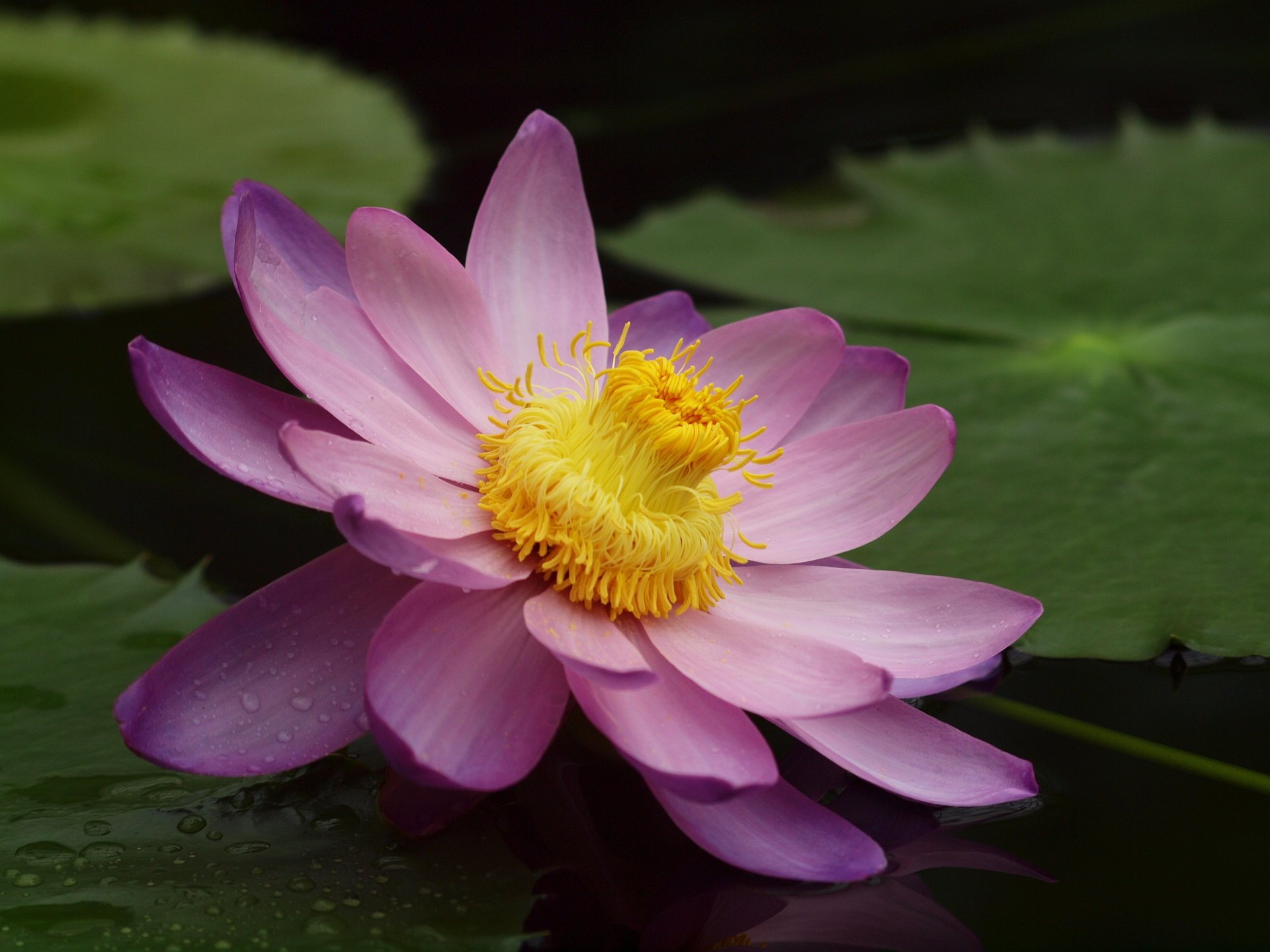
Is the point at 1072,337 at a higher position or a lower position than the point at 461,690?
higher

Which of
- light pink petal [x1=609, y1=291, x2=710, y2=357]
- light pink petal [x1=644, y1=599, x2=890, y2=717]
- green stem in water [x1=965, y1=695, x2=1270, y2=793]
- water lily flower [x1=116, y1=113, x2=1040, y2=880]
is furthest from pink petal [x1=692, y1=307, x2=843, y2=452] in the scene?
green stem in water [x1=965, y1=695, x2=1270, y2=793]

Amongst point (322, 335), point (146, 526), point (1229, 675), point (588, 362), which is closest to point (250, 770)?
point (322, 335)

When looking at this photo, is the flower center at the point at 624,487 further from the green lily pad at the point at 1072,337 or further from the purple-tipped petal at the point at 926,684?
the green lily pad at the point at 1072,337

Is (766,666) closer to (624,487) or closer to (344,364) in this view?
(624,487)

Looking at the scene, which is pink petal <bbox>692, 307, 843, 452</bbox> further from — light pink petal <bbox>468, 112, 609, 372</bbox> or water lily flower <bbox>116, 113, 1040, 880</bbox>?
light pink petal <bbox>468, 112, 609, 372</bbox>

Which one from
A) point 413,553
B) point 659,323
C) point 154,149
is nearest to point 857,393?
point 659,323
